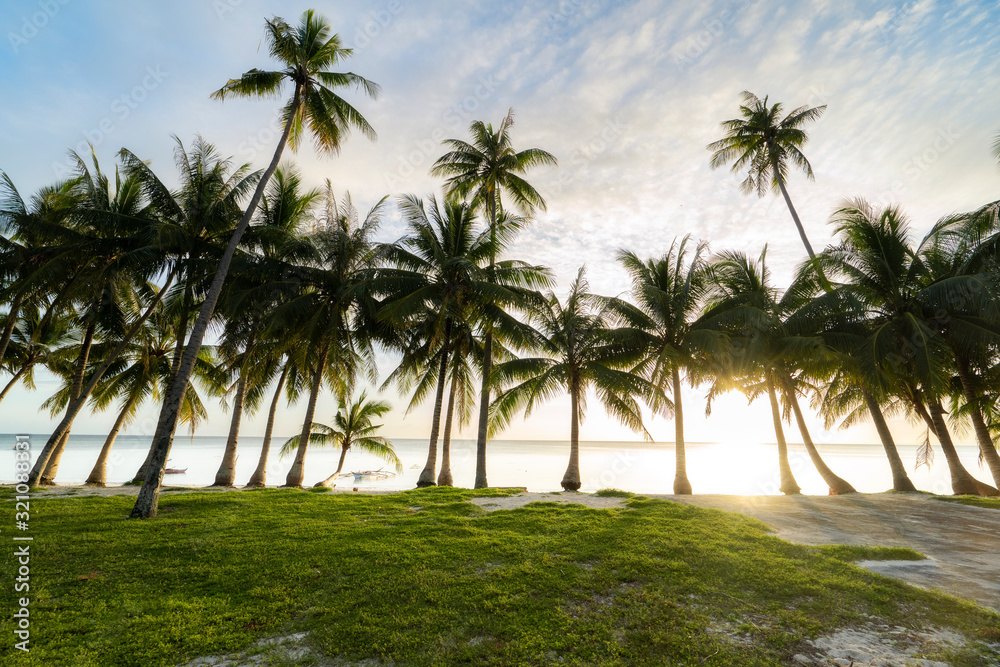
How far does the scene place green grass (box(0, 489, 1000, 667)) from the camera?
3705mm

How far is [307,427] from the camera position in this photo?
56.6 feet

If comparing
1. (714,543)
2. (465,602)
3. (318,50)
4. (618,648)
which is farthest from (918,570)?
(318,50)

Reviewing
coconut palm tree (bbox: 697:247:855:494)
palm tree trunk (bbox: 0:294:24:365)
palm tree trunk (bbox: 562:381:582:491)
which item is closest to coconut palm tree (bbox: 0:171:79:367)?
palm tree trunk (bbox: 0:294:24:365)

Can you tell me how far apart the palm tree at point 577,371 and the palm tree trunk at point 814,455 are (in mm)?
6238

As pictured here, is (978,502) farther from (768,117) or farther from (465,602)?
(768,117)

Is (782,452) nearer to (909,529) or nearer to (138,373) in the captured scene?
(909,529)

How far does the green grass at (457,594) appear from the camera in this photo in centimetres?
371

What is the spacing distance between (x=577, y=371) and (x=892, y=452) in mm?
11452

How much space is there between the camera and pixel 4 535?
268 inches

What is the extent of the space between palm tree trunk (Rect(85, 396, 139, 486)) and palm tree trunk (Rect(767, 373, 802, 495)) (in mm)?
26566

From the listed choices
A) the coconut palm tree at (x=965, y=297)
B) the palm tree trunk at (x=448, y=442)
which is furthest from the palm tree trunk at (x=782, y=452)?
the palm tree trunk at (x=448, y=442)

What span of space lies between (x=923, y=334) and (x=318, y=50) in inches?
773

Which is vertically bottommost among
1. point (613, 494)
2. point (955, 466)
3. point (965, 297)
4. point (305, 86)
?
point (613, 494)

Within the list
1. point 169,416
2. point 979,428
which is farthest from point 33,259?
point 979,428
